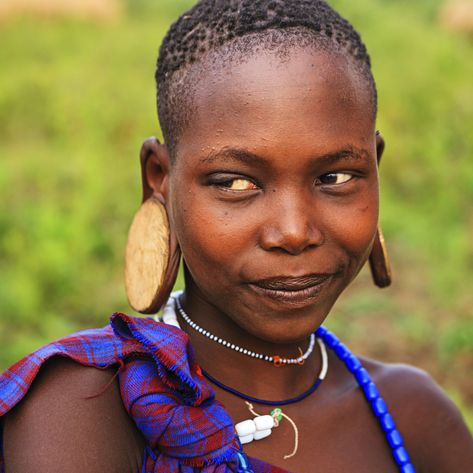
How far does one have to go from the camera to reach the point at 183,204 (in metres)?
1.57

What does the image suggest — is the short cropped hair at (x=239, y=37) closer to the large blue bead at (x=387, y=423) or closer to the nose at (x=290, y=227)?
the nose at (x=290, y=227)

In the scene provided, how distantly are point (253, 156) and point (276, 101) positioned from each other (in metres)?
0.11

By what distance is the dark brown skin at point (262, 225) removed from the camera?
1.45 m

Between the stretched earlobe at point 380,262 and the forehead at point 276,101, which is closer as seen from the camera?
the forehead at point 276,101

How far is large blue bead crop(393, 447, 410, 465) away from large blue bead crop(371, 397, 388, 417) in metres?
0.09

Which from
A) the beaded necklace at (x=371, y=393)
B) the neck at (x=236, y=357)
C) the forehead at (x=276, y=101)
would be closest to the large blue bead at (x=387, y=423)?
the beaded necklace at (x=371, y=393)

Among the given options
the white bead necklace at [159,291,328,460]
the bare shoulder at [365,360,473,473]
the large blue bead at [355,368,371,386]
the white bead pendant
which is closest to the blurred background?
the bare shoulder at [365,360,473,473]

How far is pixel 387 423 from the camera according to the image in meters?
1.79

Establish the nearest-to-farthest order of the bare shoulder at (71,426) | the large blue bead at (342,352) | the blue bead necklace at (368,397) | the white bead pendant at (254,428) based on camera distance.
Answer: the bare shoulder at (71,426)
the white bead pendant at (254,428)
the blue bead necklace at (368,397)
the large blue bead at (342,352)

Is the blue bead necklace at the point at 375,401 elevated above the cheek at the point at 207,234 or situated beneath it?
situated beneath

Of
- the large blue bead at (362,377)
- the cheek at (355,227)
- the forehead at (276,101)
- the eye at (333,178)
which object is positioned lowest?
the large blue bead at (362,377)

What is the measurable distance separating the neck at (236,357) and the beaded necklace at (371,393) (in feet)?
0.12

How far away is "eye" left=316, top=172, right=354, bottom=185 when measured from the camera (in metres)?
1.55

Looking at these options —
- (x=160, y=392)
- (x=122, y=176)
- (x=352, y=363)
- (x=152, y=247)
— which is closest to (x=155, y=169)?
(x=152, y=247)
